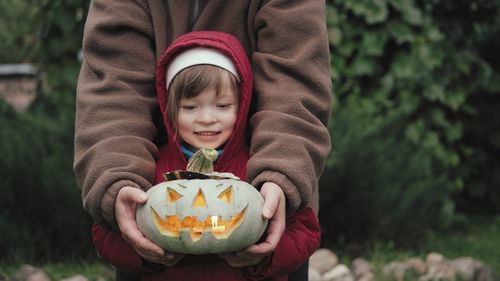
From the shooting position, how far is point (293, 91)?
270cm

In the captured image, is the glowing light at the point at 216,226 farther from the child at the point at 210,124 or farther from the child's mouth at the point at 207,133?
the child's mouth at the point at 207,133

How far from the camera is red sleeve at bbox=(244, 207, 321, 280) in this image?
2.58 m

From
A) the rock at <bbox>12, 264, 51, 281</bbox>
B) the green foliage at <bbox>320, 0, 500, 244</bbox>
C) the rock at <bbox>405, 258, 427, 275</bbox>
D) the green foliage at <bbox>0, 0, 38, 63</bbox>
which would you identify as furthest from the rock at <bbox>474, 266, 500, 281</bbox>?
the green foliage at <bbox>0, 0, 38, 63</bbox>

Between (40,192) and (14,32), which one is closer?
(40,192)

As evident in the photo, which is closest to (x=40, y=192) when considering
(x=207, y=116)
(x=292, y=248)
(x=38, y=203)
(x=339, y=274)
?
(x=38, y=203)

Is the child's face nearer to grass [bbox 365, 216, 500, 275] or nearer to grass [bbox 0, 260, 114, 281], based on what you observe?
grass [bbox 0, 260, 114, 281]

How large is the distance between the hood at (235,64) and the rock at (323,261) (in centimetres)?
186

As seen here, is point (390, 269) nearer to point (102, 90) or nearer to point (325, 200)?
point (325, 200)

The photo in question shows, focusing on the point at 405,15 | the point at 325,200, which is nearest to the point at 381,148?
the point at 325,200

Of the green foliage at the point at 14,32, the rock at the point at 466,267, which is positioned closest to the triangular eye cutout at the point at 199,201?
the rock at the point at 466,267

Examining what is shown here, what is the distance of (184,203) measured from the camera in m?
2.46

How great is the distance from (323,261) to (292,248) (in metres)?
1.94

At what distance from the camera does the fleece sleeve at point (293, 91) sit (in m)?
2.60

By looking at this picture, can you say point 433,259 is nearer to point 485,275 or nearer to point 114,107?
point 485,275
